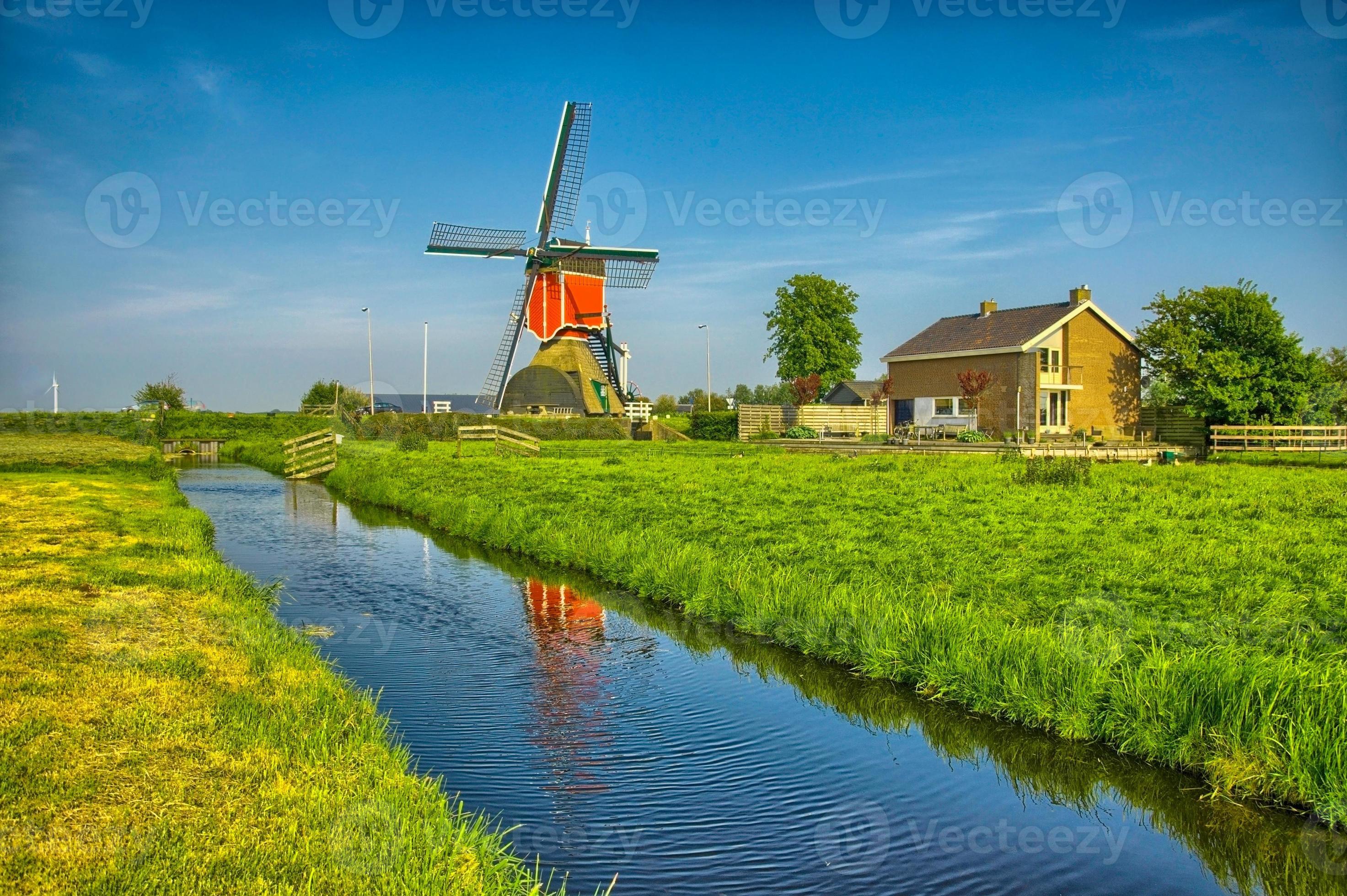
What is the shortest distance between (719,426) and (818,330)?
16767mm

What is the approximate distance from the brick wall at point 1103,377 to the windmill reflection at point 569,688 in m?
37.9

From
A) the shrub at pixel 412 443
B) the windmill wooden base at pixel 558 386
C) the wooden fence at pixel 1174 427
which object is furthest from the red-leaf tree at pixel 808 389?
the shrub at pixel 412 443

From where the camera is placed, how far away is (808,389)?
58906 mm

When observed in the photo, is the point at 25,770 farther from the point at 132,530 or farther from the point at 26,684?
the point at 132,530

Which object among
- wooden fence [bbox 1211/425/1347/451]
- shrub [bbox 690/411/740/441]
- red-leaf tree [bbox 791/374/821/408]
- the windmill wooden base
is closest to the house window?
wooden fence [bbox 1211/425/1347/451]

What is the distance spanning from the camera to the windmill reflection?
7.09m

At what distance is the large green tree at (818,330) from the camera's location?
65.0 meters

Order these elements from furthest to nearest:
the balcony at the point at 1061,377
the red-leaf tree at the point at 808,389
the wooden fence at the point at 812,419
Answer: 1. the red-leaf tree at the point at 808,389
2. the wooden fence at the point at 812,419
3. the balcony at the point at 1061,377

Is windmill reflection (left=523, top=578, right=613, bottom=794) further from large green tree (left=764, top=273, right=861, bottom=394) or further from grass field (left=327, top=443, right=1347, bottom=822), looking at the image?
large green tree (left=764, top=273, right=861, bottom=394)

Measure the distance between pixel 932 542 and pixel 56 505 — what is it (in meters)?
15.3

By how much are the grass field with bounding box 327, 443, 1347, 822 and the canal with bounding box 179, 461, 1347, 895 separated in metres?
0.32

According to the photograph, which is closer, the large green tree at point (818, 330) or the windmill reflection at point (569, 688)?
the windmill reflection at point (569, 688)

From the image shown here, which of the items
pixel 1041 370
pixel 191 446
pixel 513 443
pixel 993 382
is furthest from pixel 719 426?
pixel 191 446

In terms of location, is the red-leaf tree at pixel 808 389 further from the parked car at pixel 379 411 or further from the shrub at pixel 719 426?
the parked car at pixel 379 411
